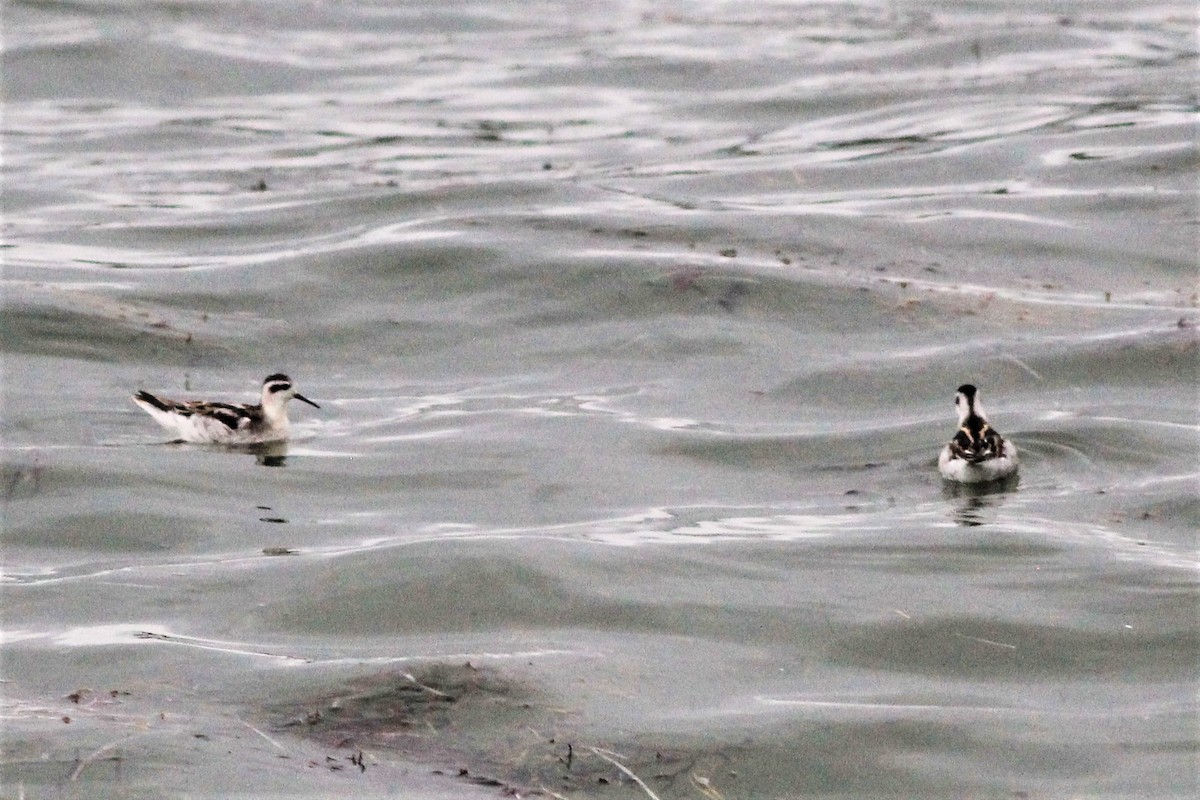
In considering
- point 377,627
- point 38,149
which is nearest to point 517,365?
point 377,627

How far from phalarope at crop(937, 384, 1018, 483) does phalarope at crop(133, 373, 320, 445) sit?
4658 mm

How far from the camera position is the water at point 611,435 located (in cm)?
949

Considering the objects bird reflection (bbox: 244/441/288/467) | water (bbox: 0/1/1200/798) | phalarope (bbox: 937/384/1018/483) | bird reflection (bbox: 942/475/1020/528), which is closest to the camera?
water (bbox: 0/1/1200/798)

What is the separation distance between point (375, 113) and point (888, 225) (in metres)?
10.3

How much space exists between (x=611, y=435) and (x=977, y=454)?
2.88 metres

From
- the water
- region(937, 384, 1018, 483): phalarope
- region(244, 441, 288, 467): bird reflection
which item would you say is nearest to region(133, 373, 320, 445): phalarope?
region(244, 441, 288, 467): bird reflection

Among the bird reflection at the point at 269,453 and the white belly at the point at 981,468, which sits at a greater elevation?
the white belly at the point at 981,468

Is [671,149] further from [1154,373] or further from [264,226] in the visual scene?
[1154,373]

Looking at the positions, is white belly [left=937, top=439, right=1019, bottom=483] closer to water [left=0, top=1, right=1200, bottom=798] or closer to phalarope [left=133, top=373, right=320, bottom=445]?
water [left=0, top=1, right=1200, bottom=798]

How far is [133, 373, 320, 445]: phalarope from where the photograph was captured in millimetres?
14773

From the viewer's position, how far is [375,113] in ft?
94.3

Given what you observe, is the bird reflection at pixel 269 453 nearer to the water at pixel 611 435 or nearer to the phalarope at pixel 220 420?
the phalarope at pixel 220 420

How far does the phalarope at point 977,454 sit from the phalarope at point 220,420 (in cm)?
466

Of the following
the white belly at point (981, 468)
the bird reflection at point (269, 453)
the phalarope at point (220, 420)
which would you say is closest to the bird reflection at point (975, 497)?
the white belly at point (981, 468)
